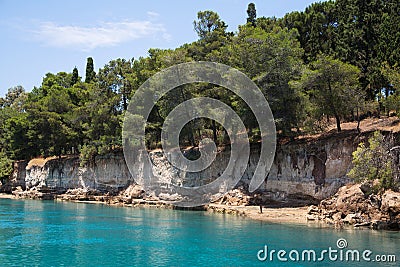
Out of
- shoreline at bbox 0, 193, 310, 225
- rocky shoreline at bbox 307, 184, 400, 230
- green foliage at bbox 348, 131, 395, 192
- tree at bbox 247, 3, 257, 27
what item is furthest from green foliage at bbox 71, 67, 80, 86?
green foliage at bbox 348, 131, 395, 192

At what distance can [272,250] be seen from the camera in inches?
1024

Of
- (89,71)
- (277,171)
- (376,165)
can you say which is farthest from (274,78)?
(89,71)

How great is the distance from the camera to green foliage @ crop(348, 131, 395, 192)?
32469 mm

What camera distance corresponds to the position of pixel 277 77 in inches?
1745

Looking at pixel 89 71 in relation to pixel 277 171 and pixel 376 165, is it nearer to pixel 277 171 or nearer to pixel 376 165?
pixel 277 171

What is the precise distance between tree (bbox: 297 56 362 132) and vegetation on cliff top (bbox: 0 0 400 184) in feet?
0.29

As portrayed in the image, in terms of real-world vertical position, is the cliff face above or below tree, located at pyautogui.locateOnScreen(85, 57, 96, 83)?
below

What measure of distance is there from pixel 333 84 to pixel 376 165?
1059 centimetres

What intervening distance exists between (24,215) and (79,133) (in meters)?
25.3

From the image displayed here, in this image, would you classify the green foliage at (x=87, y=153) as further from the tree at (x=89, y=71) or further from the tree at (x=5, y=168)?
the tree at (x=5, y=168)

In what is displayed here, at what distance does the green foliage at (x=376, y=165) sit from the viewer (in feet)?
107

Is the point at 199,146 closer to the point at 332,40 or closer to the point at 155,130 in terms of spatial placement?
the point at 155,130

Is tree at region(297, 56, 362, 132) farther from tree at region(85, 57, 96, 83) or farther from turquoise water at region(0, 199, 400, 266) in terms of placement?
tree at region(85, 57, 96, 83)

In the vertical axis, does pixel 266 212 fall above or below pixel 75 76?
below
